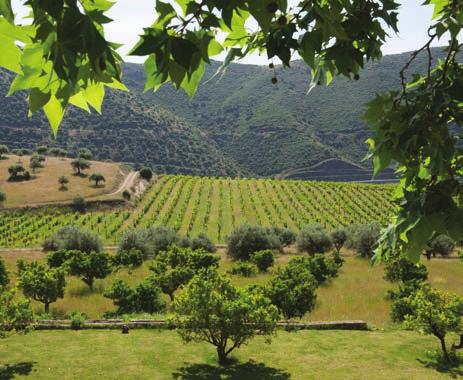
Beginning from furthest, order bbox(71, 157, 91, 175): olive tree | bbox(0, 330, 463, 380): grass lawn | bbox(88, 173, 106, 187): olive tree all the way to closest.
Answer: bbox(71, 157, 91, 175): olive tree < bbox(88, 173, 106, 187): olive tree < bbox(0, 330, 463, 380): grass lawn

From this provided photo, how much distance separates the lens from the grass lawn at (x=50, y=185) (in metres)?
67.4

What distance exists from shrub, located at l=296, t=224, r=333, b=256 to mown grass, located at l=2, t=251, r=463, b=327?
5989 millimetres

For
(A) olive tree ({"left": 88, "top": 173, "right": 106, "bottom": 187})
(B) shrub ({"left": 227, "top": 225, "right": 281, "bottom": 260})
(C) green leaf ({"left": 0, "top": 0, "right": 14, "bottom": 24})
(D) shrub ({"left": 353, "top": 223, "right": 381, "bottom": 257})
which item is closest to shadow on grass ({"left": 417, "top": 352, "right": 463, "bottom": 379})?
(C) green leaf ({"left": 0, "top": 0, "right": 14, "bottom": 24})

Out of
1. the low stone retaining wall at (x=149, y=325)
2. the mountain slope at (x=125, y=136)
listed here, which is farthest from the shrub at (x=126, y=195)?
the mountain slope at (x=125, y=136)

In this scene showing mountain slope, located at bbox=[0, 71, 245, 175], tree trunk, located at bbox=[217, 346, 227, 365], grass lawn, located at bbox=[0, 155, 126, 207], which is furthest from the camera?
mountain slope, located at bbox=[0, 71, 245, 175]

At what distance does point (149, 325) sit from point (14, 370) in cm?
699

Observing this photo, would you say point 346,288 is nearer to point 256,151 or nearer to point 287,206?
point 287,206

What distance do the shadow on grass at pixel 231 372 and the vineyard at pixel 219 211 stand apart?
39.4 metres

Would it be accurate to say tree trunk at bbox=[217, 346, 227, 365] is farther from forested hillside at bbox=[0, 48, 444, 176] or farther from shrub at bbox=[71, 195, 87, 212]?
forested hillside at bbox=[0, 48, 444, 176]

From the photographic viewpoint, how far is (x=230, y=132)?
186875mm

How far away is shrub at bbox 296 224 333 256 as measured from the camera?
154 feet

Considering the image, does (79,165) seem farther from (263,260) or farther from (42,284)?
(42,284)

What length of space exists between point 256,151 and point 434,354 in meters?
149

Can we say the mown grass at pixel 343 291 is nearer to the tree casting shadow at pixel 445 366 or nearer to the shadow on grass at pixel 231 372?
the tree casting shadow at pixel 445 366
